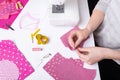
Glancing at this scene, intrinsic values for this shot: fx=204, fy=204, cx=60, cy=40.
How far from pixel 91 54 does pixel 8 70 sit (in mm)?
356

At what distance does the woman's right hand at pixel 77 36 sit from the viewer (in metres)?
0.89

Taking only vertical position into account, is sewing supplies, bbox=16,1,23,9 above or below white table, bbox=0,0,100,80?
above

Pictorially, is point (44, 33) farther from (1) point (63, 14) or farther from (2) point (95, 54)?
(2) point (95, 54)

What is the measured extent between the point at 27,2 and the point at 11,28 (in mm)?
160

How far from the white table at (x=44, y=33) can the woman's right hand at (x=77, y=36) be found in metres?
0.03

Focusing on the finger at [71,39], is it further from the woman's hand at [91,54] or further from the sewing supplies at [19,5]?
the sewing supplies at [19,5]

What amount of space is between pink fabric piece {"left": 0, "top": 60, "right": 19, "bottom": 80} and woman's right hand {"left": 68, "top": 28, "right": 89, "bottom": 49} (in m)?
0.26

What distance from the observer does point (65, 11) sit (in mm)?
926

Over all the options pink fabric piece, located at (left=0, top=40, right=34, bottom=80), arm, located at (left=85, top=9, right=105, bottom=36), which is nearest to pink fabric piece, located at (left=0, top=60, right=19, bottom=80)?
pink fabric piece, located at (left=0, top=40, right=34, bottom=80)

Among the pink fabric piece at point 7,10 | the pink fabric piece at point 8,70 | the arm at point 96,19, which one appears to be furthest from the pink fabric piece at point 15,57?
the arm at point 96,19

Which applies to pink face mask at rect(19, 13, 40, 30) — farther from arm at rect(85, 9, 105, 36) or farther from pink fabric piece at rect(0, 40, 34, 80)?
arm at rect(85, 9, 105, 36)

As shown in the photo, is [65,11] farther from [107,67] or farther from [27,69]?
[107,67]

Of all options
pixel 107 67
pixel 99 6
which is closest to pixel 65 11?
pixel 99 6

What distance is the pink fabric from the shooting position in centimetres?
82
